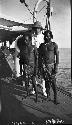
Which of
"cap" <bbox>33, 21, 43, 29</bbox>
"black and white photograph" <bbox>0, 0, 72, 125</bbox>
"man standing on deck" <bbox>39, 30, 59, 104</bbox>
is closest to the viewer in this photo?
"black and white photograph" <bbox>0, 0, 72, 125</bbox>

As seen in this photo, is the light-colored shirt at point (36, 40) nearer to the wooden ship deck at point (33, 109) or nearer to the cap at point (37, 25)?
the cap at point (37, 25)

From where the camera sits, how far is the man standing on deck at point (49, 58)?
4.52 m

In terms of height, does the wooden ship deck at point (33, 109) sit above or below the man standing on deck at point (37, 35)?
below

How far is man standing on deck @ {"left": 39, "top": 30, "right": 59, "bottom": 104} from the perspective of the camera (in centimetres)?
452

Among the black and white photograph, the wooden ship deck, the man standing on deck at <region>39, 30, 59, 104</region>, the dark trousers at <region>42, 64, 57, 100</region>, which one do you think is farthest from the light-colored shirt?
the wooden ship deck

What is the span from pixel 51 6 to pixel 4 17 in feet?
4.59

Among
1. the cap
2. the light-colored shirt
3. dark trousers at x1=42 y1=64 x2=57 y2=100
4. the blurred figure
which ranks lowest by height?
dark trousers at x1=42 y1=64 x2=57 y2=100

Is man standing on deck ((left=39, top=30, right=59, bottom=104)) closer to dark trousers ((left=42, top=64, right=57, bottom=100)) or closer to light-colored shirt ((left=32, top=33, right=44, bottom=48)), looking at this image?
dark trousers ((left=42, top=64, right=57, bottom=100))

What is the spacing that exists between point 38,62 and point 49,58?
0.36 meters

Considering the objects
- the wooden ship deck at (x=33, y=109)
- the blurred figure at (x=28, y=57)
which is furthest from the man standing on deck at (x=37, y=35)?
the wooden ship deck at (x=33, y=109)

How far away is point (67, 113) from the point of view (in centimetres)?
414

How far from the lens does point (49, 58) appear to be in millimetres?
4555

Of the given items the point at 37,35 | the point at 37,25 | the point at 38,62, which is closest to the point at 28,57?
the point at 38,62

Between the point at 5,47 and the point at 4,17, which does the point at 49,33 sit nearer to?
the point at 4,17
